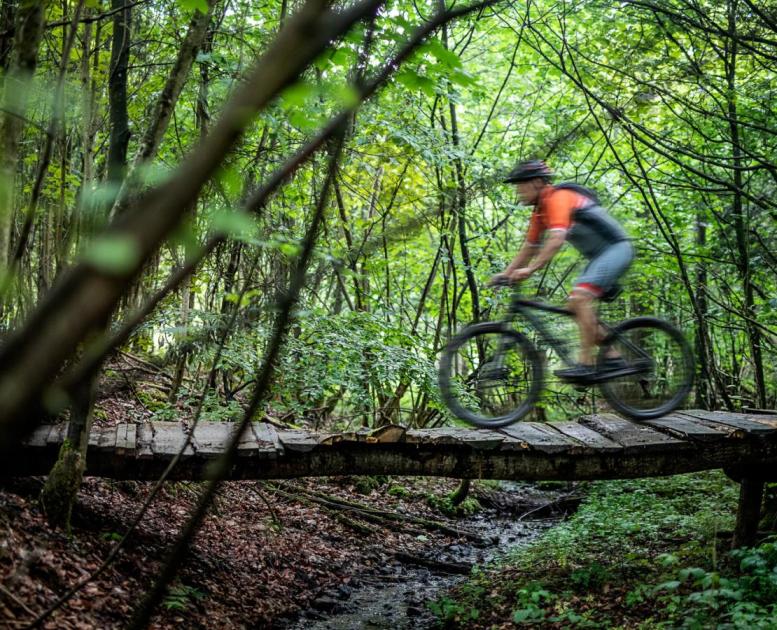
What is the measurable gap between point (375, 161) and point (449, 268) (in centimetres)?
281

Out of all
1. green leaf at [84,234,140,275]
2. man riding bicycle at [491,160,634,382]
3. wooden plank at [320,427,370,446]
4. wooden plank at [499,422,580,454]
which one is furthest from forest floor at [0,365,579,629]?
man riding bicycle at [491,160,634,382]

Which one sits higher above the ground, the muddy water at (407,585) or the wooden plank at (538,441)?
the wooden plank at (538,441)

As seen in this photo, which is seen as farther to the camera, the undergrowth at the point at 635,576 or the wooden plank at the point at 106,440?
the wooden plank at the point at 106,440

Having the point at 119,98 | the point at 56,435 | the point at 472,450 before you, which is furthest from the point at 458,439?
the point at 119,98

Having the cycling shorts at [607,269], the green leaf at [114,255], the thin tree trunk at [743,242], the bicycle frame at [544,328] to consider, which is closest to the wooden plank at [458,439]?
the bicycle frame at [544,328]

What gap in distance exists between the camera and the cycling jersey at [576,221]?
192 inches

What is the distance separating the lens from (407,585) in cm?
726

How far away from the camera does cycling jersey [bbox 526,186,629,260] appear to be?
488cm

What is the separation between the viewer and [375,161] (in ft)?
32.0

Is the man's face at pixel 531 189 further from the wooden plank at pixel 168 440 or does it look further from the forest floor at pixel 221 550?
the forest floor at pixel 221 550

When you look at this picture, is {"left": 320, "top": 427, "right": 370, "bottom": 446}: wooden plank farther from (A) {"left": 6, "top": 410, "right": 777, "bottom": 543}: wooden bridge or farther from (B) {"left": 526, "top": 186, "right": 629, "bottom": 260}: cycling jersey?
(B) {"left": 526, "top": 186, "right": 629, "bottom": 260}: cycling jersey

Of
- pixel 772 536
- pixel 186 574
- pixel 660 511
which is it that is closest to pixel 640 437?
pixel 772 536

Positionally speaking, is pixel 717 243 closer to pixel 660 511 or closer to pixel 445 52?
pixel 660 511

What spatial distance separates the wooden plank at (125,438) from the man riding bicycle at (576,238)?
10.7 feet
